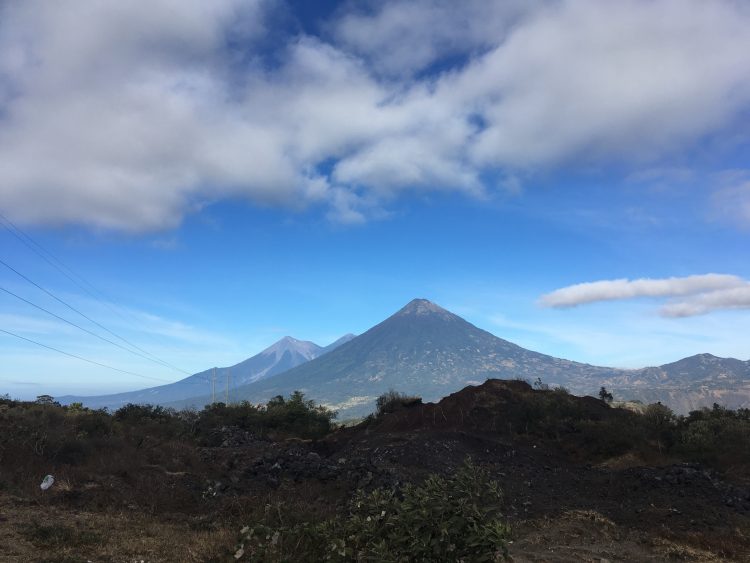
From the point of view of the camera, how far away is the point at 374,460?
19.7 metres

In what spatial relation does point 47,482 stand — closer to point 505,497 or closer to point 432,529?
point 432,529

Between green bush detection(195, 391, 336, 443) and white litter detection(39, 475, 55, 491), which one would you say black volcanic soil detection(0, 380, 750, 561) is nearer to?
white litter detection(39, 475, 55, 491)

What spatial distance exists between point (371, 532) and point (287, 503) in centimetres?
675

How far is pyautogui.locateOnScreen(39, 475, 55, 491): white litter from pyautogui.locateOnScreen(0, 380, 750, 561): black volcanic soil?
0.62 meters

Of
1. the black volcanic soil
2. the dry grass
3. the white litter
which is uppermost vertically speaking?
the white litter

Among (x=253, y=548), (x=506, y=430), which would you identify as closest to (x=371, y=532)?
(x=253, y=548)

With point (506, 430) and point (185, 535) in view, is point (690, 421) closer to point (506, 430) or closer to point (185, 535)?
point (506, 430)

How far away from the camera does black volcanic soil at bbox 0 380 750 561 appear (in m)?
10.8

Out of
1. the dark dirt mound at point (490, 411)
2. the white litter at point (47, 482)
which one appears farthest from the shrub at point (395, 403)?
the white litter at point (47, 482)

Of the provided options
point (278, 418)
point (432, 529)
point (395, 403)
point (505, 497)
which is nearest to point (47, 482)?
point (432, 529)

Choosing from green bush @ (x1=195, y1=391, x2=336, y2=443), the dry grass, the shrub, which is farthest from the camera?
the shrub

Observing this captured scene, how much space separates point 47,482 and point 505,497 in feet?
44.2

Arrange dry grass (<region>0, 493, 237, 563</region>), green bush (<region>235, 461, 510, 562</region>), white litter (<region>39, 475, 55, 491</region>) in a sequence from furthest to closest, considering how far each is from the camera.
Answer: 1. white litter (<region>39, 475, 55, 491</region>)
2. dry grass (<region>0, 493, 237, 563</region>)
3. green bush (<region>235, 461, 510, 562</region>)

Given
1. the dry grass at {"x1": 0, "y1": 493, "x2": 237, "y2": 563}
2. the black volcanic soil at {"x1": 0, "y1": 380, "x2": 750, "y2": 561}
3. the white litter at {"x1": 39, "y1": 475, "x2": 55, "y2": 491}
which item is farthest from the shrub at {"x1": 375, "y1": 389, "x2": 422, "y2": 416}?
the dry grass at {"x1": 0, "y1": 493, "x2": 237, "y2": 563}
